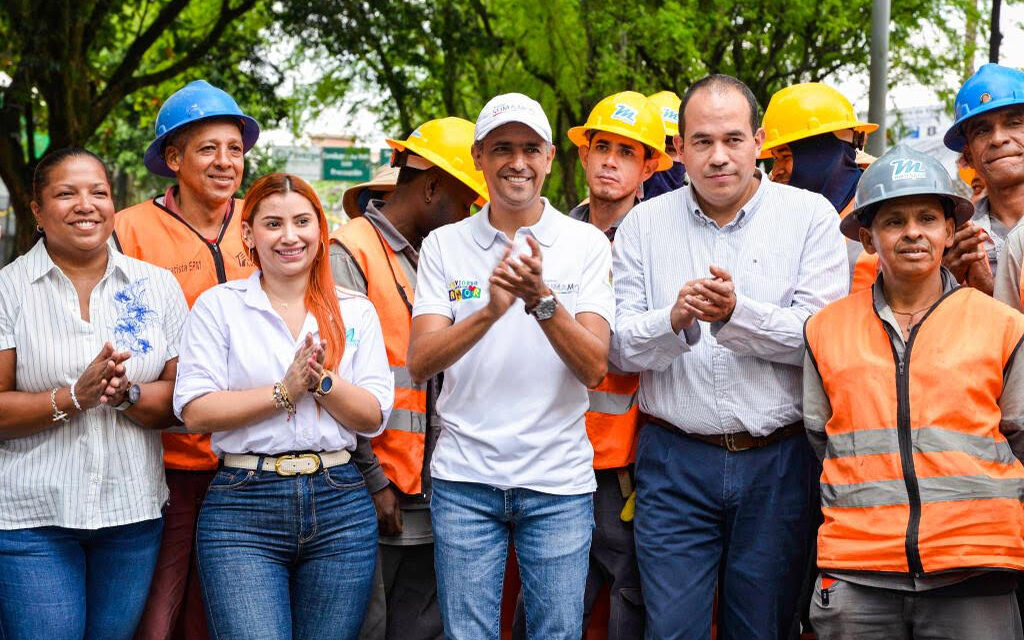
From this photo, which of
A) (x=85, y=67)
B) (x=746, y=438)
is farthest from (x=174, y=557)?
(x=85, y=67)

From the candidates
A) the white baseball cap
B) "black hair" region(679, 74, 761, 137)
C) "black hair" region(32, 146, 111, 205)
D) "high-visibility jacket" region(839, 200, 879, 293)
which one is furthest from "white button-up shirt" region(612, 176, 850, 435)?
"black hair" region(32, 146, 111, 205)

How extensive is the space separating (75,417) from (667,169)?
11.8 feet

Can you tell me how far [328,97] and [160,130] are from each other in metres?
14.0

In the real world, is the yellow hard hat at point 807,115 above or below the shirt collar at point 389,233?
above

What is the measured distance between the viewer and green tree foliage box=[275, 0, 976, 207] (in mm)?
13547

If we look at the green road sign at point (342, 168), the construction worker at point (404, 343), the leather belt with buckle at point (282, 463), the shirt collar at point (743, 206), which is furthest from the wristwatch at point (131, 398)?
the green road sign at point (342, 168)

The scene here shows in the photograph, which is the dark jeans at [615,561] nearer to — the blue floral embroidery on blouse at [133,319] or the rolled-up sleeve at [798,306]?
the rolled-up sleeve at [798,306]

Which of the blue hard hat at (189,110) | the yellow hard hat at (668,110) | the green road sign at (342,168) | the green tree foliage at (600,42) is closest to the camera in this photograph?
the blue hard hat at (189,110)

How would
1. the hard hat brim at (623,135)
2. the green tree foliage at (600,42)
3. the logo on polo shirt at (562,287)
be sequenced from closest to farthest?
the logo on polo shirt at (562,287), the hard hat brim at (623,135), the green tree foliage at (600,42)

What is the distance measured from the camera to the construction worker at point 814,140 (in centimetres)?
567

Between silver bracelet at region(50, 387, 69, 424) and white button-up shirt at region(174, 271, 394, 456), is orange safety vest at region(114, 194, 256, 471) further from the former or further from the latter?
silver bracelet at region(50, 387, 69, 424)

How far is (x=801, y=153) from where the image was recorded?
586cm

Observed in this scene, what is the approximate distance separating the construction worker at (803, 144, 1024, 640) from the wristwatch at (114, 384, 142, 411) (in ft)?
8.16

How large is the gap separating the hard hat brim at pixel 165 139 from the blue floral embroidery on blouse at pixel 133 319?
2.86 feet
